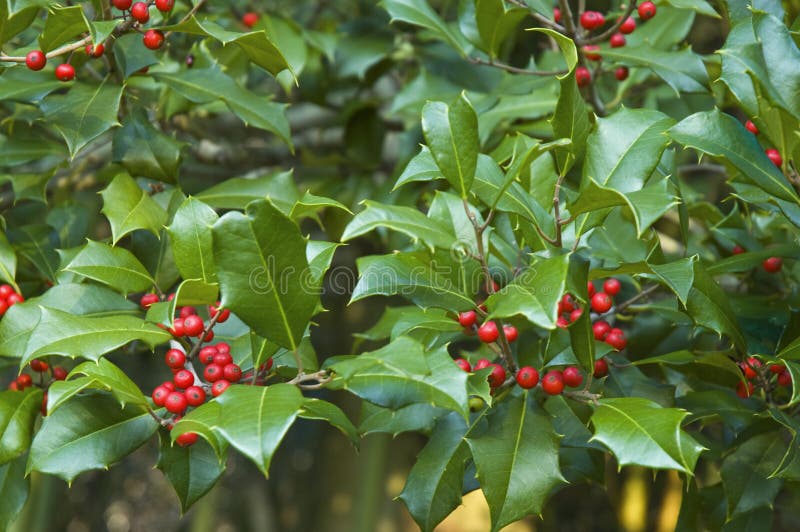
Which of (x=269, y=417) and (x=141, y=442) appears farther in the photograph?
(x=141, y=442)

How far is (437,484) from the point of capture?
3.78 feet

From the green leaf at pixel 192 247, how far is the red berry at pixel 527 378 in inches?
17.3

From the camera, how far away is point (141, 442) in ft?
3.73

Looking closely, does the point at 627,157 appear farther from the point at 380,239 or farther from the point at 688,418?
the point at 380,239

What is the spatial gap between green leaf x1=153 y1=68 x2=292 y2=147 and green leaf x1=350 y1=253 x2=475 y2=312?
557 millimetres

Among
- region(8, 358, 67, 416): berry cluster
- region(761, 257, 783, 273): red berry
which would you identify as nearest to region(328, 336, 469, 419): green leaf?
region(8, 358, 67, 416): berry cluster

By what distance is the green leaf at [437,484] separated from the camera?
3.77 feet

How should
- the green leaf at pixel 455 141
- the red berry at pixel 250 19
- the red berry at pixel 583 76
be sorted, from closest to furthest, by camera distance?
the green leaf at pixel 455 141
the red berry at pixel 583 76
the red berry at pixel 250 19

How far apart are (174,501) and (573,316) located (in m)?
3.23

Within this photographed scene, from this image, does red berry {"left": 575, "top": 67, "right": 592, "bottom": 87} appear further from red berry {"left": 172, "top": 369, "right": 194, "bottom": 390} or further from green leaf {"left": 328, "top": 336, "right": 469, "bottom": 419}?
red berry {"left": 172, "top": 369, "right": 194, "bottom": 390}

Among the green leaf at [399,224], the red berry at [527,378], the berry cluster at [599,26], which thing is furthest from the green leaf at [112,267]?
the berry cluster at [599,26]

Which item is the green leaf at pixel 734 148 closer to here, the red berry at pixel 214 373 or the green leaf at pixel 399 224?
the green leaf at pixel 399 224

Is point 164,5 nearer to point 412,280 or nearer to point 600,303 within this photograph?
point 412,280

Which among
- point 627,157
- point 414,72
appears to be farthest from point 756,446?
point 414,72
